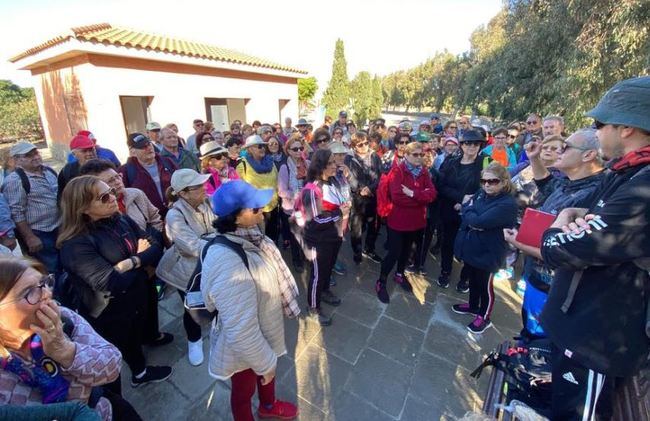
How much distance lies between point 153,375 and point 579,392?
9.85 ft

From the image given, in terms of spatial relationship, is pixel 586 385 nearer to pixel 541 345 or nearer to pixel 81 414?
pixel 541 345

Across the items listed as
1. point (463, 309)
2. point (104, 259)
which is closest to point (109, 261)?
point (104, 259)

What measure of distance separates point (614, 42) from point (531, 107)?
17.2ft

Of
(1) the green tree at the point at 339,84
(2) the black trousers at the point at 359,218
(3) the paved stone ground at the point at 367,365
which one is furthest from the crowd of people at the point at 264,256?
(1) the green tree at the point at 339,84

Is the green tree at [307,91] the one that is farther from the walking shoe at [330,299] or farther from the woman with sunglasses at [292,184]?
the walking shoe at [330,299]

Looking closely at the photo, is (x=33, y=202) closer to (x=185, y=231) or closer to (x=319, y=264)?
(x=185, y=231)

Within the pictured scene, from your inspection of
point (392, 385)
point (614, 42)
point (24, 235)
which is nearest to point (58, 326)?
point (392, 385)

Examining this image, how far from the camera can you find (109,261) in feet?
6.73

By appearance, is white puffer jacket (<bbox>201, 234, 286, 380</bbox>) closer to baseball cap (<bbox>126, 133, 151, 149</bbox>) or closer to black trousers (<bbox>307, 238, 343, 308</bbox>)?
black trousers (<bbox>307, 238, 343, 308</bbox>)

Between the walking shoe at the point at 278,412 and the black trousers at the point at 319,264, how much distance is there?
1.17m

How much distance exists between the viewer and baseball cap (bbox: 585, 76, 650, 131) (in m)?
1.26

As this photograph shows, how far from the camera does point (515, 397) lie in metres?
1.87

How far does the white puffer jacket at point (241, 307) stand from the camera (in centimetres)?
161

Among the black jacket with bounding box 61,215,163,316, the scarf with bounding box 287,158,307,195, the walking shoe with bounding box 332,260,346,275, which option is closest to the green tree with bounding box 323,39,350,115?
the scarf with bounding box 287,158,307,195
